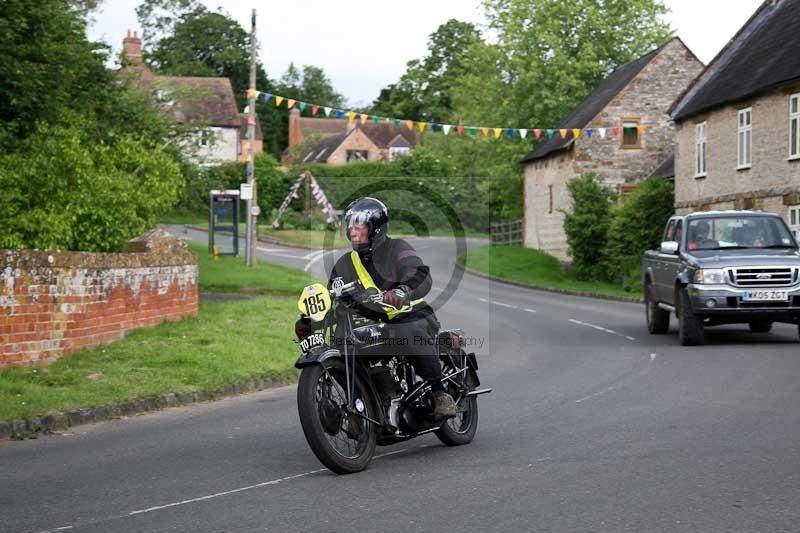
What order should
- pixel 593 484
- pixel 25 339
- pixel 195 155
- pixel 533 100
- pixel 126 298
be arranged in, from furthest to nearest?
pixel 533 100 → pixel 195 155 → pixel 126 298 → pixel 25 339 → pixel 593 484

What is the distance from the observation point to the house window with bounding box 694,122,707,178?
37562 millimetres

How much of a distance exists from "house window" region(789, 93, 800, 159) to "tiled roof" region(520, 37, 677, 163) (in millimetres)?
17303

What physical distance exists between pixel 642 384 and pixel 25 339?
729 centimetres

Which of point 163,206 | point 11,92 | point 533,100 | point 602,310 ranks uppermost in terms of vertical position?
point 533,100

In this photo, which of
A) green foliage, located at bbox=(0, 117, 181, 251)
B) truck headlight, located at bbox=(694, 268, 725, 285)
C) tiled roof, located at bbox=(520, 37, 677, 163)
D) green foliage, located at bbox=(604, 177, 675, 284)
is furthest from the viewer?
tiled roof, located at bbox=(520, 37, 677, 163)

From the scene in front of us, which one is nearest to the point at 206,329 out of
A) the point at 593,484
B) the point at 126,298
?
the point at 126,298

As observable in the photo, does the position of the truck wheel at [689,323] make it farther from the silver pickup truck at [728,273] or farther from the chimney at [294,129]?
the chimney at [294,129]

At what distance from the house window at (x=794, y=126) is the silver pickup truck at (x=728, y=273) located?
13280mm

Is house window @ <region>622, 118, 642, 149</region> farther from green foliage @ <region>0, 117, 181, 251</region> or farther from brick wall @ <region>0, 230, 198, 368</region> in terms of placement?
brick wall @ <region>0, 230, 198, 368</region>

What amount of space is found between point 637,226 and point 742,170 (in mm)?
6780

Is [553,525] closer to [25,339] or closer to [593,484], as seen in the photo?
[593,484]

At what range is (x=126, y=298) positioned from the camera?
1581 centimetres

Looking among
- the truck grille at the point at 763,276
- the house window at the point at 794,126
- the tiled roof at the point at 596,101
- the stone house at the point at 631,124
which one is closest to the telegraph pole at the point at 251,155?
the house window at the point at 794,126

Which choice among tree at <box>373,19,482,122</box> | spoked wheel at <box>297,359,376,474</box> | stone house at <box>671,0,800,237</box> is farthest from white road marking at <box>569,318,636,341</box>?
tree at <box>373,19,482,122</box>
